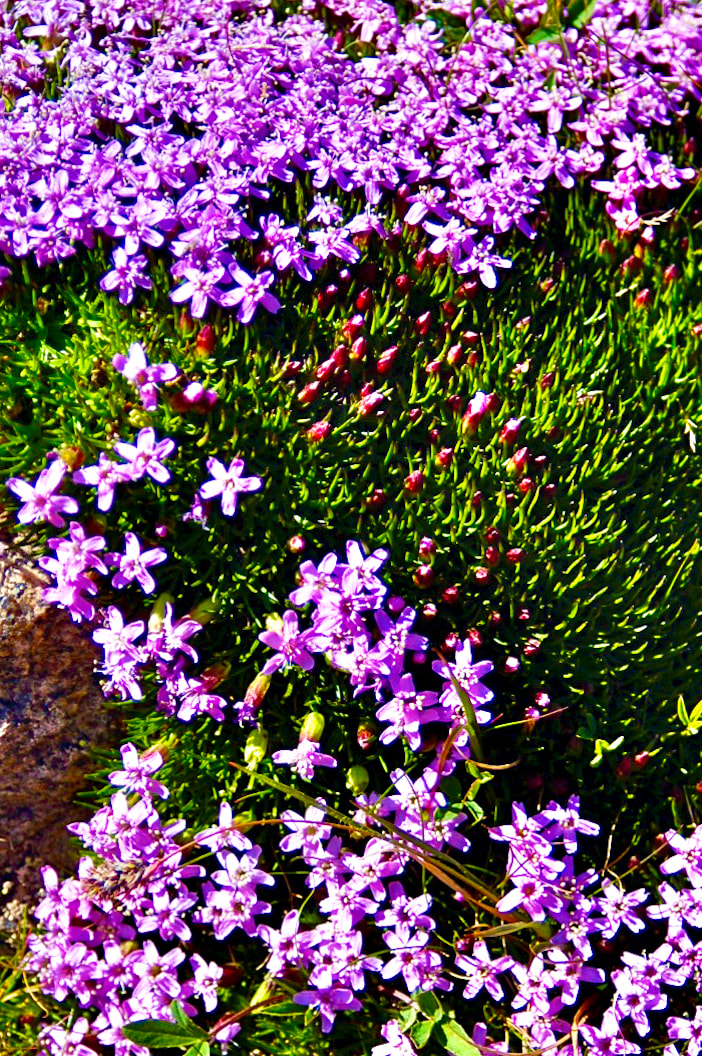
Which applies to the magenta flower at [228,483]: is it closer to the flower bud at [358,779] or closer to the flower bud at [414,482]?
the flower bud at [414,482]

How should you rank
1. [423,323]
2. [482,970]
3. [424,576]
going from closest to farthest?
[482,970]
[424,576]
[423,323]

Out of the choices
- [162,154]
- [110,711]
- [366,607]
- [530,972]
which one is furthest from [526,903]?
[162,154]

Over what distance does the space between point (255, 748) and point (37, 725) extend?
27.3 inches

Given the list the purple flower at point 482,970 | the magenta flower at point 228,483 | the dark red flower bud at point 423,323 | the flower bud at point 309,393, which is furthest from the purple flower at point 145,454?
the purple flower at point 482,970

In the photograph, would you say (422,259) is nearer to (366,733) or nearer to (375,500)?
(375,500)

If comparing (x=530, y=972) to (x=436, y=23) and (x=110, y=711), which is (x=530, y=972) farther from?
(x=436, y=23)

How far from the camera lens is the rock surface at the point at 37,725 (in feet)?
9.65

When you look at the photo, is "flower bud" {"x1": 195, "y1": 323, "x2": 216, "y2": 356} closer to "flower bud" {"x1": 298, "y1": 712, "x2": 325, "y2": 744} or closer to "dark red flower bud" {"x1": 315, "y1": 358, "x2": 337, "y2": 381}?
"dark red flower bud" {"x1": 315, "y1": 358, "x2": 337, "y2": 381}

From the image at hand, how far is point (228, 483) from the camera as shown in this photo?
9.20 feet

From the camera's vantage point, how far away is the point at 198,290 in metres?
2.98

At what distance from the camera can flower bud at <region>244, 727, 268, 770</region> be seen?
2.85 metres

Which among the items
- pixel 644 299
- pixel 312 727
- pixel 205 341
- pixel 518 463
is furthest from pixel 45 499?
pixel 644 299

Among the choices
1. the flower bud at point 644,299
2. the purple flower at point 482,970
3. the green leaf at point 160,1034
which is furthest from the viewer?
the flower bud at point 644,299

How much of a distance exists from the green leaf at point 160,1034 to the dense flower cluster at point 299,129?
78.9 inches
